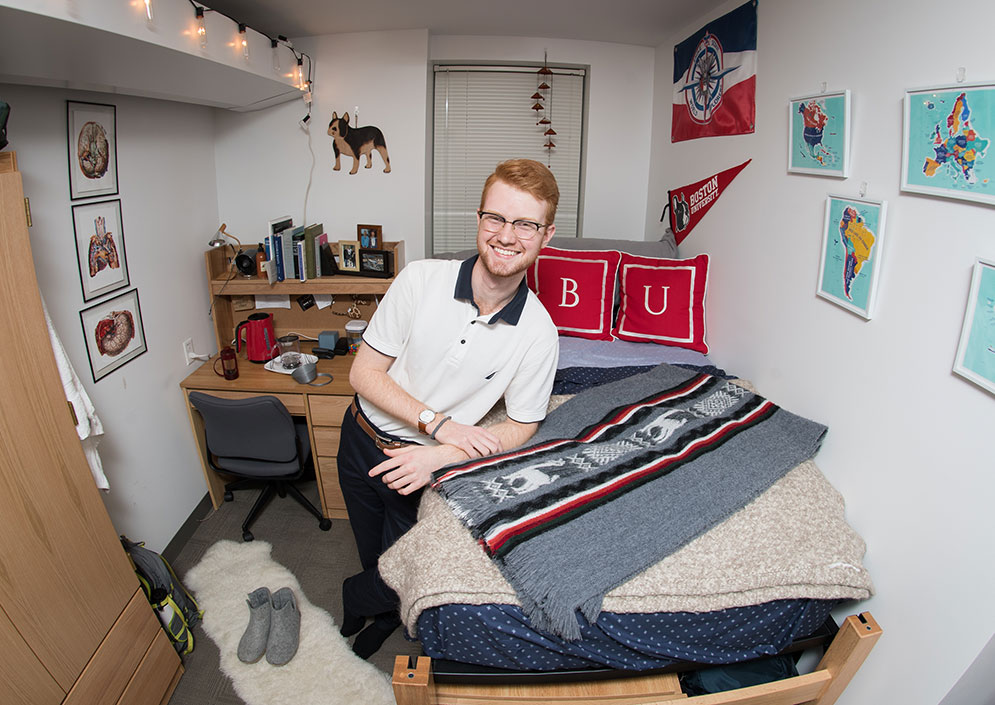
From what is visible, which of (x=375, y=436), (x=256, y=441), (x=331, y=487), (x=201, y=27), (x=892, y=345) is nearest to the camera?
(x=892, y=345)

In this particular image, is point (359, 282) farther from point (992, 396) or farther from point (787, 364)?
point (992, 396)

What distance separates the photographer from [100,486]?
73.1 inches

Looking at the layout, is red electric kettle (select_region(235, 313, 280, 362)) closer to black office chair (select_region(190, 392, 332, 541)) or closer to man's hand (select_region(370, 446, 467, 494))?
black office chair (select_region(190, 392, 332, 541))

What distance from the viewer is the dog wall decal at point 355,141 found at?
9.71ft

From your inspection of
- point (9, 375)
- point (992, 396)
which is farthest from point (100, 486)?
point (992, 396)

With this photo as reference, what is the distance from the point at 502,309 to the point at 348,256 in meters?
1.65

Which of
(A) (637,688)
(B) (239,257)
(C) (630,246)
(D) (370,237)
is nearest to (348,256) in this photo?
(D) (370,237)

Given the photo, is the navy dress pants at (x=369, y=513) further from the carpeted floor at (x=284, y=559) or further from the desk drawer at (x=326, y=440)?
the desk drawer at (x=326, y=440)

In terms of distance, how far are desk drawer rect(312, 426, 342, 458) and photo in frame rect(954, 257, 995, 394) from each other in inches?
88.0

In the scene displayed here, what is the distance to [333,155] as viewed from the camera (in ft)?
9.86

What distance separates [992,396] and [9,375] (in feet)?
6.92

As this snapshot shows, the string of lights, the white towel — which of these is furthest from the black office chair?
the string of lights

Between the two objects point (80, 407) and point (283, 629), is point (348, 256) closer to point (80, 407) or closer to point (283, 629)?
point (80, 407)

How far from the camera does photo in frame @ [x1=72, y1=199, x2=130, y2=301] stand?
2.05 m
